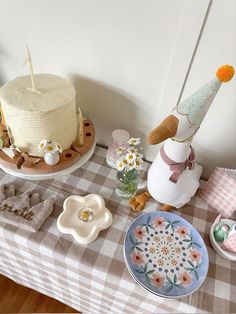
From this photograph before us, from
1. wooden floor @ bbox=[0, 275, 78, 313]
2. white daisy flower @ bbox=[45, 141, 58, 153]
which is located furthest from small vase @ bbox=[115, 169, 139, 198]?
wooden floor @ bbox=[0, 275, 78, 313]

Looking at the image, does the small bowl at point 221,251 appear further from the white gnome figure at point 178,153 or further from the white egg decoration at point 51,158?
the white egg decoration at point 51,158

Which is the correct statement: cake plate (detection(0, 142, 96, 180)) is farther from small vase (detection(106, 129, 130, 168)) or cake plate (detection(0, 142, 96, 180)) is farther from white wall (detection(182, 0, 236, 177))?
white wall (detection(182, 0, 236, 177))

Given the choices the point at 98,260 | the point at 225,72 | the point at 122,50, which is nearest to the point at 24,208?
the point at 98,260

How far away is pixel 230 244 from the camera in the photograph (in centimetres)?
73

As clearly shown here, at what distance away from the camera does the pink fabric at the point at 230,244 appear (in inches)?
28.5

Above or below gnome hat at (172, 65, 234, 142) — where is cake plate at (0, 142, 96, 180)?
below

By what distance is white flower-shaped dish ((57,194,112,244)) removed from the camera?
75 centimetres

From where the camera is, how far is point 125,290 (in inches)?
28.2

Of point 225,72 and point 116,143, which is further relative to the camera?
point 116,143

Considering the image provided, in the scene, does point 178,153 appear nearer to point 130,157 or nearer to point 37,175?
point 130,157

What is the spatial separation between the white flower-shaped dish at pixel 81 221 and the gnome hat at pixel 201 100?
358mm

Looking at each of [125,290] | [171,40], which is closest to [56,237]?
[125,290]

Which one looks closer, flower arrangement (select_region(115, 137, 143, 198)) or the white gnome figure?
the white gnome figure

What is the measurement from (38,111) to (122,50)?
31 centimetres
